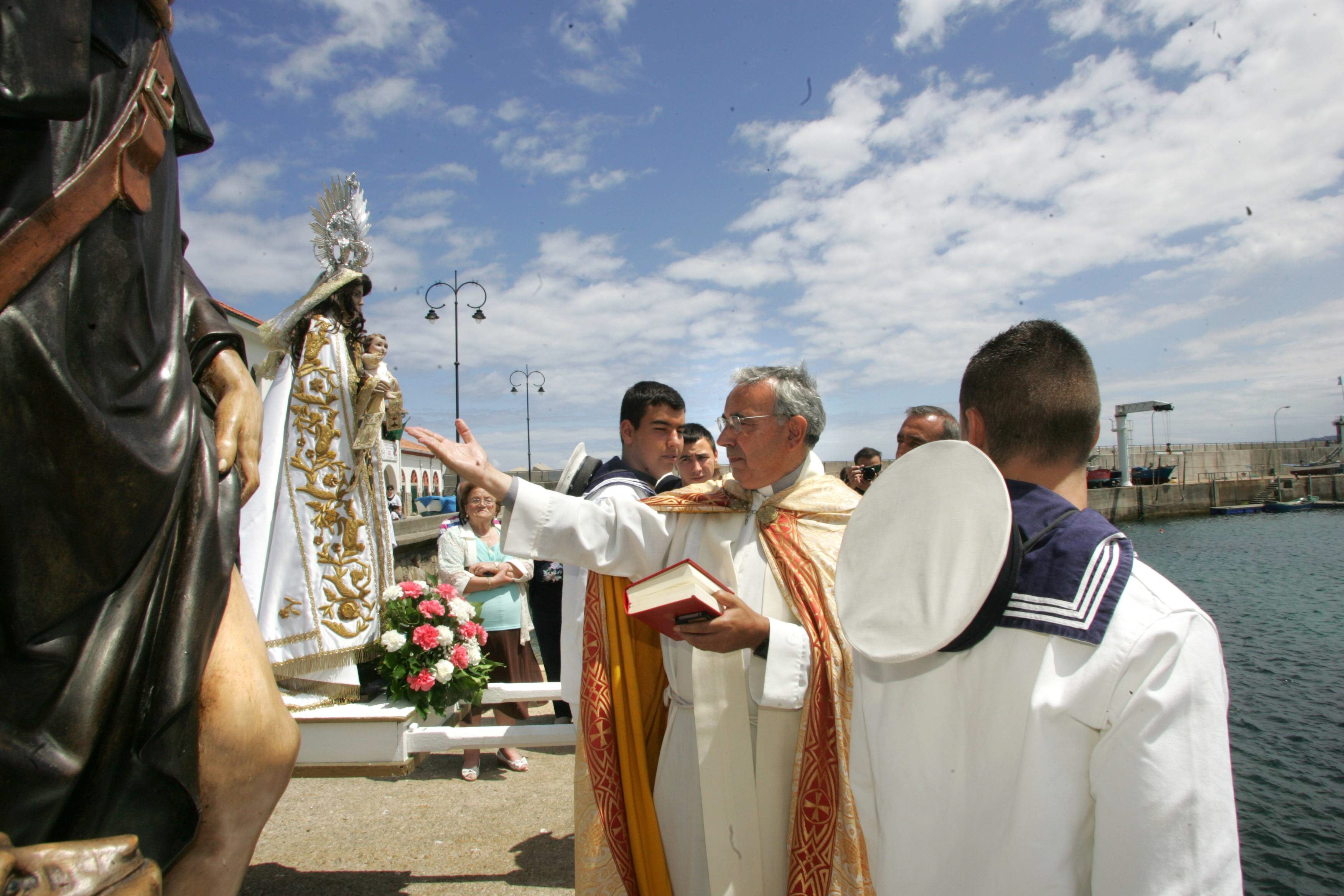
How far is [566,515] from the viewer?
257 centimetres

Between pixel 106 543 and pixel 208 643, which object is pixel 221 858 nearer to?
pixel 208 643

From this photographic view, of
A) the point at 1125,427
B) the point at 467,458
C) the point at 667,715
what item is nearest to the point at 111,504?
the point at 467,458

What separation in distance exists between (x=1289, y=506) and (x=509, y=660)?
61.6 m

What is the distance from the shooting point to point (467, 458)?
7.98 ft

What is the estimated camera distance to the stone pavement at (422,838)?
130 inches

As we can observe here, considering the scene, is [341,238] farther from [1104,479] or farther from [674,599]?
[1104,479]

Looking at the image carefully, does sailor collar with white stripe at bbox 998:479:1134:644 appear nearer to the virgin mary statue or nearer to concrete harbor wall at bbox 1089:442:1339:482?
the virgin mary statue

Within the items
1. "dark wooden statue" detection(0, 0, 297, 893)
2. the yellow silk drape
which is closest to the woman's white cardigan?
the yellow silk drape

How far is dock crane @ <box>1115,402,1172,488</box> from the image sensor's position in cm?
4731

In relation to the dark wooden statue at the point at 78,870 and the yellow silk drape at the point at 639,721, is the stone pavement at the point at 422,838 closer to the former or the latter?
the yellow silk drape at the point at 639,721

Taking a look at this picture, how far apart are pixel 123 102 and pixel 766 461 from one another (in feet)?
6.49

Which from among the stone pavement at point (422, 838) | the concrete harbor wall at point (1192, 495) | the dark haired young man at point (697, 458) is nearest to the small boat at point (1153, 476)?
the concrete harbor wall at point (1192, 495)

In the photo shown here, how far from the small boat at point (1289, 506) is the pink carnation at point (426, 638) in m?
61.5

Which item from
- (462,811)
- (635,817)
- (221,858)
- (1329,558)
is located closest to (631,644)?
A: (635,817)
